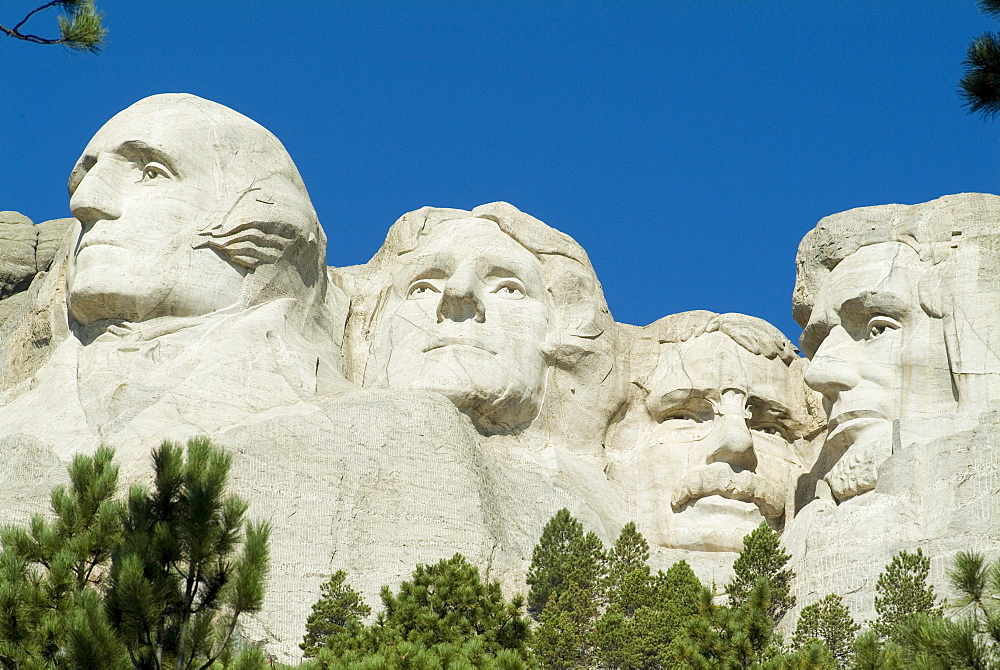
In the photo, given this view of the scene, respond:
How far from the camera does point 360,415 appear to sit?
62.6ft

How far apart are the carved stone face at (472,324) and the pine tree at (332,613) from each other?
3.42 meters

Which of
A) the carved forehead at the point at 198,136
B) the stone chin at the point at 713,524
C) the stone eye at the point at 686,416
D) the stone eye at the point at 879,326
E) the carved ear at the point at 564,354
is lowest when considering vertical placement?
the stone chin at the point at 713,524

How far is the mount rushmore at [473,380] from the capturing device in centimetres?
1834

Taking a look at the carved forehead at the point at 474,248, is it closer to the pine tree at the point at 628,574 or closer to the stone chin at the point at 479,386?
the stone chin at the point at 479,386

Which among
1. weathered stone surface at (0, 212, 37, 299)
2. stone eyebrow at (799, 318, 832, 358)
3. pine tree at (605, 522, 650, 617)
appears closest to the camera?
pine tree at (605, 522, 650, 617)

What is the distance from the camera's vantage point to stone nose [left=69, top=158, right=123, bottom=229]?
20.3 m

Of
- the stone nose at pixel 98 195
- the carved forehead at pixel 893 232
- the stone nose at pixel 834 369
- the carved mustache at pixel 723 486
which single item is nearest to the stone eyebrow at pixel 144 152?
the stone nose at pixel 98 195

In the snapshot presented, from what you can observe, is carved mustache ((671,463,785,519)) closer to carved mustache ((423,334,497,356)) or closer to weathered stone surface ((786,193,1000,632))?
weathered stone surface ((786,193,1000,632))

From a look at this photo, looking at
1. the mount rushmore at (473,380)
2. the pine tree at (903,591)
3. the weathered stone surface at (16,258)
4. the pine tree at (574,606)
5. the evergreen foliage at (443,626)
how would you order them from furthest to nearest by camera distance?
1. the weathered stone surface at (16,258)
2. the mount rushmore at (473,380)
3. the pine tree at (903,591)
4. the pine tree at (574,606)
5. the evergreen foliage at (443,626)

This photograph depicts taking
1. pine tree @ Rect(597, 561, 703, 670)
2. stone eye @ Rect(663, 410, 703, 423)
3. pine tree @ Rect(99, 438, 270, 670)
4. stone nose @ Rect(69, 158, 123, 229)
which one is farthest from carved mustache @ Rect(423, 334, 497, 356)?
pine tree @ Rect(99, 438, 270, 670)

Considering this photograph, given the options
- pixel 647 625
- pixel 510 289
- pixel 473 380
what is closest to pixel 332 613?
pixel 647 625

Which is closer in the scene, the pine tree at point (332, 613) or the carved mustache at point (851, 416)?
the pine tree at point (332, 613)

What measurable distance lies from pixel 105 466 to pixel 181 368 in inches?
215

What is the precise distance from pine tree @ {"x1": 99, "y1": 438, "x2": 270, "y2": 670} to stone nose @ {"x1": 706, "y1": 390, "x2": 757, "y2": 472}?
831 cm
